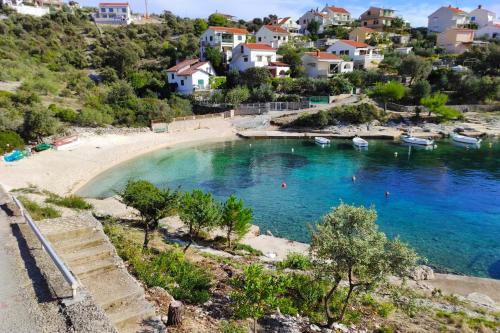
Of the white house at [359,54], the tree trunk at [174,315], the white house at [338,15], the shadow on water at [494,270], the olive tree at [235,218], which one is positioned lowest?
the shadow on water at [494,270]

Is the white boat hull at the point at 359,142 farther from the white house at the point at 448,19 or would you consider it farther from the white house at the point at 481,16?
the white house at the point at 481,16

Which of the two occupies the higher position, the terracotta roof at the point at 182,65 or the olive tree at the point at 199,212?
the terracotta roof at the point at 182,65

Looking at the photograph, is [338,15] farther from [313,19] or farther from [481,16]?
[481,16]

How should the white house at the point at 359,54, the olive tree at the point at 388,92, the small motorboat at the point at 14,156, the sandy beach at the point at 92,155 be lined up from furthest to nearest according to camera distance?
the white house at the point at 359,54 < the olive tree at the point at 388,92 < the small motorboat at the point at 14,156 < the sandy beach at the point at 92,155

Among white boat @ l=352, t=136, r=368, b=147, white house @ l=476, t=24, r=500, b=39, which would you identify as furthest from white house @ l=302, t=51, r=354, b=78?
white house @ l=476, t=24, r=500, b=39

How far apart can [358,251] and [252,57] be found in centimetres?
6202

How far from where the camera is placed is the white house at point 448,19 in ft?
327

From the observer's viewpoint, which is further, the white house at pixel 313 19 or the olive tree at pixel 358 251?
the white house at pixel 313 19

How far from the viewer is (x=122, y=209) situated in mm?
23203

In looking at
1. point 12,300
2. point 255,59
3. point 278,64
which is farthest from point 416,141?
point 12,300

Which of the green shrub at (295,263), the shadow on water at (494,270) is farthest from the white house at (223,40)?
the shadow on water at (494,270)

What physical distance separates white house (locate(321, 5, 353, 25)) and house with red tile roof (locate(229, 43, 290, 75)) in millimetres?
53215

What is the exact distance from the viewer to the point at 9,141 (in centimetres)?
3369

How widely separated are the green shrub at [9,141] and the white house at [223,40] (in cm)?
4488
